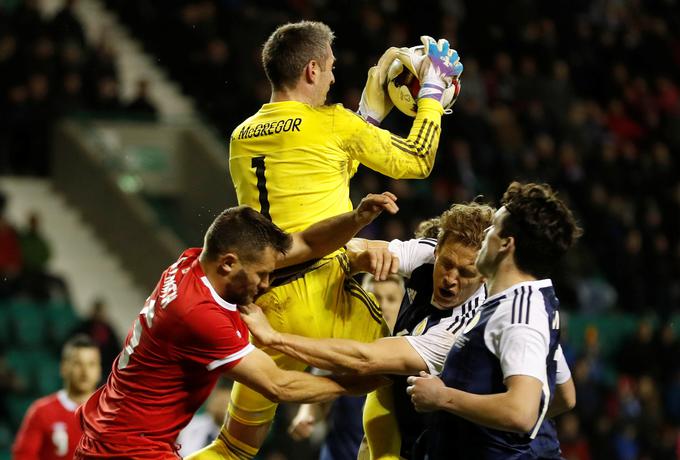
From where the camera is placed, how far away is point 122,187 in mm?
12789

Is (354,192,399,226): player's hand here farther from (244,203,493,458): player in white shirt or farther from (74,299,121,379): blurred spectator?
(74,299,121,379): blurred spectator

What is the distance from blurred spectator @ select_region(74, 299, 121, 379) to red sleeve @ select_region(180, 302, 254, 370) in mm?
6060

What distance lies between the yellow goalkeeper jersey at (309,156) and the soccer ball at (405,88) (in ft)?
1.07

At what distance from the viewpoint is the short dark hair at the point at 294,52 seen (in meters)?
5.18

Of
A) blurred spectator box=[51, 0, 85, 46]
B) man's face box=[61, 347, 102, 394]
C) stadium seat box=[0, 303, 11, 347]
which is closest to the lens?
man's face box=[61, 347, 102, 394]

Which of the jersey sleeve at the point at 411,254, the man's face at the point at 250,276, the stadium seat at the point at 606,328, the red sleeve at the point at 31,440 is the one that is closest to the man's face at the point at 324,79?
the jersey sleeve at the point at 411,254

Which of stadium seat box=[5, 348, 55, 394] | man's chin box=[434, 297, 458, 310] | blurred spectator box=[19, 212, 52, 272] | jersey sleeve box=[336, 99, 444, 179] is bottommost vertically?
stadium seat box=[5, 348, 55, 394]

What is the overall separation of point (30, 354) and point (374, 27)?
591 centimetres

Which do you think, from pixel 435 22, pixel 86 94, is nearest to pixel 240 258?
pixel 86 94

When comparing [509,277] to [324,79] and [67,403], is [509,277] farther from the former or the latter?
[67,403]

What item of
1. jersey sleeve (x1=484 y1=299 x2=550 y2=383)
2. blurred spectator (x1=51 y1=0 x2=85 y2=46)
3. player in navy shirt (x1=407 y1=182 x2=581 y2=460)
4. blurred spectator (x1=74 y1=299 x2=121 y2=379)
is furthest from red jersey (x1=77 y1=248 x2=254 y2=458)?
blurred spectator (x1=51 y1=0 x2=85 y2=46)

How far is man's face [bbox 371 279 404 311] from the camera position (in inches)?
278

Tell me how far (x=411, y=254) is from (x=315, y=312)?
562 millimetres

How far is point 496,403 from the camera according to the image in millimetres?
4211
